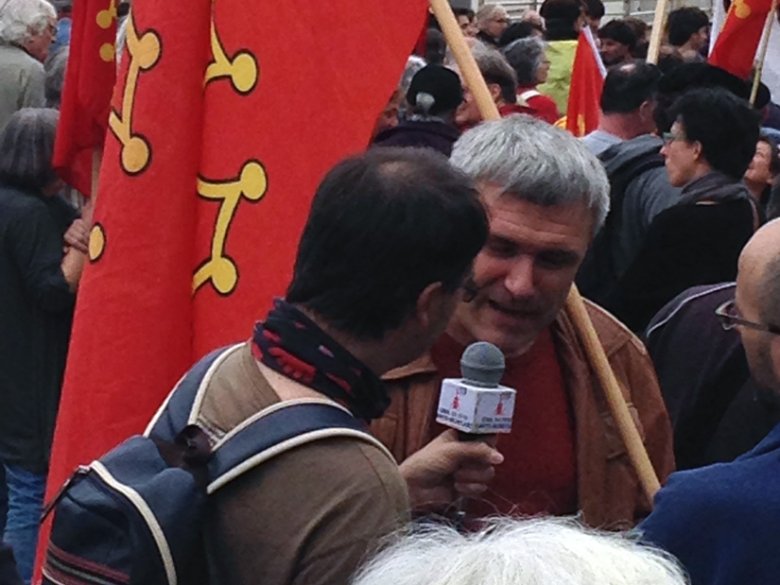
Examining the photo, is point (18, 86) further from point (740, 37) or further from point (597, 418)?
point (597, 418)

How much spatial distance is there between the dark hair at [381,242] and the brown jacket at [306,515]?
0.19 m

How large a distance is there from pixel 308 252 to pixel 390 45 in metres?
1.37

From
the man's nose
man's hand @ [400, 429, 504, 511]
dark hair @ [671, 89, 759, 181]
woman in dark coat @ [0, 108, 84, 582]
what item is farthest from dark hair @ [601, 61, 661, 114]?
man's hand @ [400, 429, 504, 511]

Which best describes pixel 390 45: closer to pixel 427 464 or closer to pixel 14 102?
pixel 427 464

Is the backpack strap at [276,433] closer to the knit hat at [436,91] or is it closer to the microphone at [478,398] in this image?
the microphone at [478,398]

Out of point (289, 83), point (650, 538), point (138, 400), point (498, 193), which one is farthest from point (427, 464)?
point (289, 83)

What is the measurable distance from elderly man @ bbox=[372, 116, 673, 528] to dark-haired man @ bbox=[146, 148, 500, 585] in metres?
0.57

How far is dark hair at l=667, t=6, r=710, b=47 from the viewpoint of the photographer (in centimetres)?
1203

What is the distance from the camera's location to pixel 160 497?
1.99m

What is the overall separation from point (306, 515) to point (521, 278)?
900 mm

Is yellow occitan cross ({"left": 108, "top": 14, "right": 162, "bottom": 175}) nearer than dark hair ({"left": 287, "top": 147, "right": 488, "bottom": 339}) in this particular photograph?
No

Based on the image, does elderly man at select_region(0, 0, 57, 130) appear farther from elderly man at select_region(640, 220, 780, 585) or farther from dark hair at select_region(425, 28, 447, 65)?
elderly man at select_region(640, 220, 780, 585)

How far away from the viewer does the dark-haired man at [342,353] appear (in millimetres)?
1990

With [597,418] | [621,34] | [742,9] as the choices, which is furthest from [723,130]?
[621,34]
